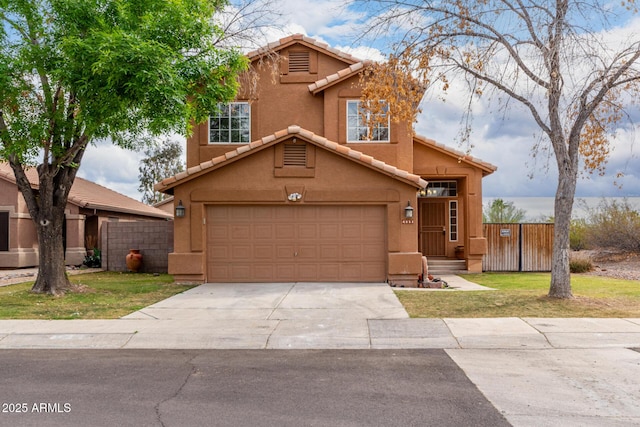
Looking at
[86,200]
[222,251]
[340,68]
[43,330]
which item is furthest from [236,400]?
[86,200]

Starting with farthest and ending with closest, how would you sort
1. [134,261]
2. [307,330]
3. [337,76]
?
[134,261]
[337,76]
[307,330]

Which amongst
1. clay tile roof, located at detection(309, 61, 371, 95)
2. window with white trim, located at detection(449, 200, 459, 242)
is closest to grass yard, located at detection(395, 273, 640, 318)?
window with white trim, located at detection(449, 200, 459, 242)

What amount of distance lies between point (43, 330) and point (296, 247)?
7317mm

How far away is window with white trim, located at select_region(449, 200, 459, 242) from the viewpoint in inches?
771

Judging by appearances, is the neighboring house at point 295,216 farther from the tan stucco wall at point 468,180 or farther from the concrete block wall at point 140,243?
the concrete block wall at point 140,243

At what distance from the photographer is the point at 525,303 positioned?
36.0 ft

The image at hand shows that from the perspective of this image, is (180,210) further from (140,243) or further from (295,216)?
(140,243)

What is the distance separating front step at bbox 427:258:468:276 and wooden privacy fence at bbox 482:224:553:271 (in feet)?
3.67

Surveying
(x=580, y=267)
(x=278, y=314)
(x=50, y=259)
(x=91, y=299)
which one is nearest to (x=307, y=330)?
(x=278, y=314)

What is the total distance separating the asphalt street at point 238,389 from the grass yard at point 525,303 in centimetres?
286

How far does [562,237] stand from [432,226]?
8.23 m

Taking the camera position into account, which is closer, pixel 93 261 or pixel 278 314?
pixel 278 314

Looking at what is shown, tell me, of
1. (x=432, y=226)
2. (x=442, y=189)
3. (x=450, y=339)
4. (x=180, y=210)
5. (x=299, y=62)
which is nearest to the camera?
(x=450, y=339)

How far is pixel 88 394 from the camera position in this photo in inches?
226
